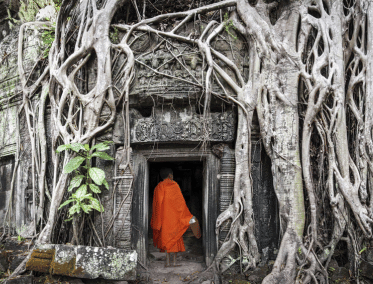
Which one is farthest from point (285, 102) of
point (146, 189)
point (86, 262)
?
point (86, 262)

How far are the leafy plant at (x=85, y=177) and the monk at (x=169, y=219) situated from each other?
88 centimetres

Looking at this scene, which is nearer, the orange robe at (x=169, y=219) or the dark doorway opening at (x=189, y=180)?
the orange robe at (x=169, y=219)

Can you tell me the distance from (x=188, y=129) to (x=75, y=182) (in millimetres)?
1440

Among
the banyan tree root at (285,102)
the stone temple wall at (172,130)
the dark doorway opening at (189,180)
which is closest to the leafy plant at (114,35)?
the banyan tree root at (285,102)

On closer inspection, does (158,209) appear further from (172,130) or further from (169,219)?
(172,130)

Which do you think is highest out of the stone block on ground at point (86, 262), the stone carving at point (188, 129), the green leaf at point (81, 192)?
the stone carving at point (188, 129)

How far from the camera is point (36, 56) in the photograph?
4461 mm

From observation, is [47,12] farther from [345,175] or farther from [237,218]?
[345,175]

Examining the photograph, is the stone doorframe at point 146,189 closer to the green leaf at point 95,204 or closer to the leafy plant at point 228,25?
the green leaf at point 95,204

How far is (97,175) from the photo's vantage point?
3.54m

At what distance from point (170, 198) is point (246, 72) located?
1.92 metres

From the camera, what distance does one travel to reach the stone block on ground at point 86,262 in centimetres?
299

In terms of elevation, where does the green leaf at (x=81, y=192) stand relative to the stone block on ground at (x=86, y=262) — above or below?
above

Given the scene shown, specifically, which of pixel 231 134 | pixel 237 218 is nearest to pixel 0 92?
pixel 231 134
